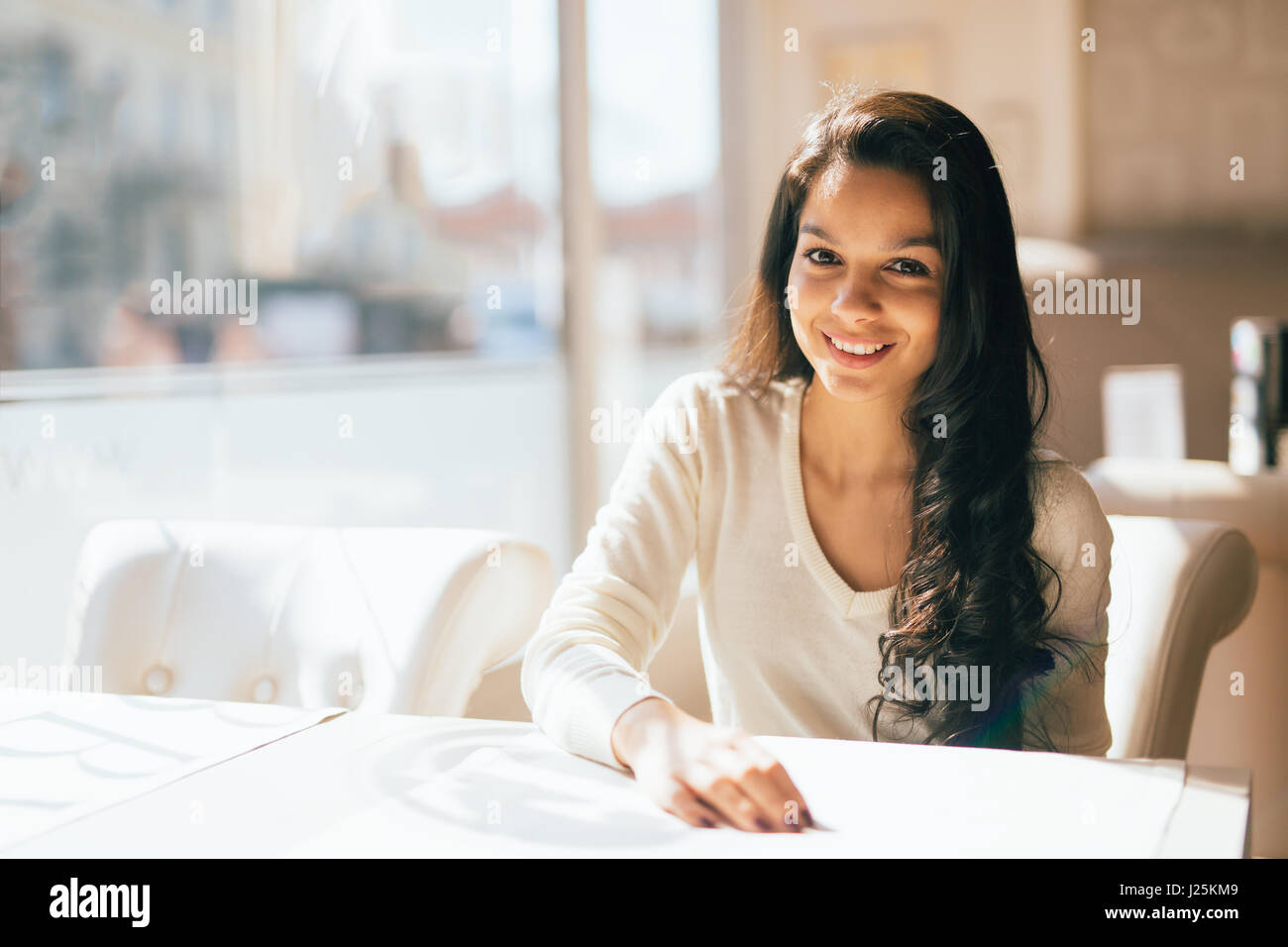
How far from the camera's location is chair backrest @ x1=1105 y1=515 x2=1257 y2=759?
54.7 inches

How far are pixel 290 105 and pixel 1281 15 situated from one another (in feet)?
11.8

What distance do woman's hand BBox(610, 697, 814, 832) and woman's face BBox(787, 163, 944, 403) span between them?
1.81ft

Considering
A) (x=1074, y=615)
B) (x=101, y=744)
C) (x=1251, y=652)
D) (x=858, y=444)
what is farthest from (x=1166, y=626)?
(x=101, y=744)

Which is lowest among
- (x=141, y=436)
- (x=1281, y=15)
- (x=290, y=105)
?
(x=141, y=436)

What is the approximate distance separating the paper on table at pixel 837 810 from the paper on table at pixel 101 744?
0.23m

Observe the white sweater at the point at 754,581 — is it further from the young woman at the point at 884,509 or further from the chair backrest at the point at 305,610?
the chair backrest at the point at 305,610

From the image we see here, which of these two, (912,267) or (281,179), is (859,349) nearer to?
(912,267)

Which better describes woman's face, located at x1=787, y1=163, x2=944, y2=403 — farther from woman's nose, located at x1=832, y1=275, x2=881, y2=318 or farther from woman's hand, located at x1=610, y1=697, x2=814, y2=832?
woman's hand, located at x1=610, y1=697, x2=814, y2=832

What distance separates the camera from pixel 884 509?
1444 mm

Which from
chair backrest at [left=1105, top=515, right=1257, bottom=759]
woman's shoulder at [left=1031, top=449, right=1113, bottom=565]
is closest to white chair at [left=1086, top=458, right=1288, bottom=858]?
chair backrest at [left=1105, top=515, right=1257, bottom=759]

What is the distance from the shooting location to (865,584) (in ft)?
4.62
